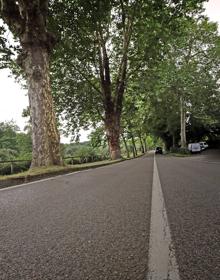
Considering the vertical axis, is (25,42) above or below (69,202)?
above

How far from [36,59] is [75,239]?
10365mm

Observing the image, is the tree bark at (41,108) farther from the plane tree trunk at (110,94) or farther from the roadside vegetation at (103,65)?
the plane tree trunk at (110,94)

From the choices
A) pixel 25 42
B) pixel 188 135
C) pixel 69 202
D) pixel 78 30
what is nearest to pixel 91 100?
pixel 78 30

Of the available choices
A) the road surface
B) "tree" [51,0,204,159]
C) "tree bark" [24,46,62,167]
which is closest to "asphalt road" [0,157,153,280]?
the road surface

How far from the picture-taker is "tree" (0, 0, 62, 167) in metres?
11.5

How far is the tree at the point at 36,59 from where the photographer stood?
37.6 ft

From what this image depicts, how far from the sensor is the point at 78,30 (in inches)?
791

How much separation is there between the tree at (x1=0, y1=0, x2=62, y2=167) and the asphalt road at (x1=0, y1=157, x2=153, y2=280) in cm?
713

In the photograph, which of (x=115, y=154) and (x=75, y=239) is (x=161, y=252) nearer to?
(x=75, y=239)

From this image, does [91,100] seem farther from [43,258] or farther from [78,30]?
[43,258]

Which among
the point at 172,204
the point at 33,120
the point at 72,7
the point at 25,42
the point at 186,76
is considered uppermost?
the point at 72,7

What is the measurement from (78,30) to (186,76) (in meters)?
13.7

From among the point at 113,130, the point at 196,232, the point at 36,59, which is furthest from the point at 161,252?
the point at 113,130

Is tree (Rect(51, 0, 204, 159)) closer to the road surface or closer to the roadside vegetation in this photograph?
the roadside vegetation
